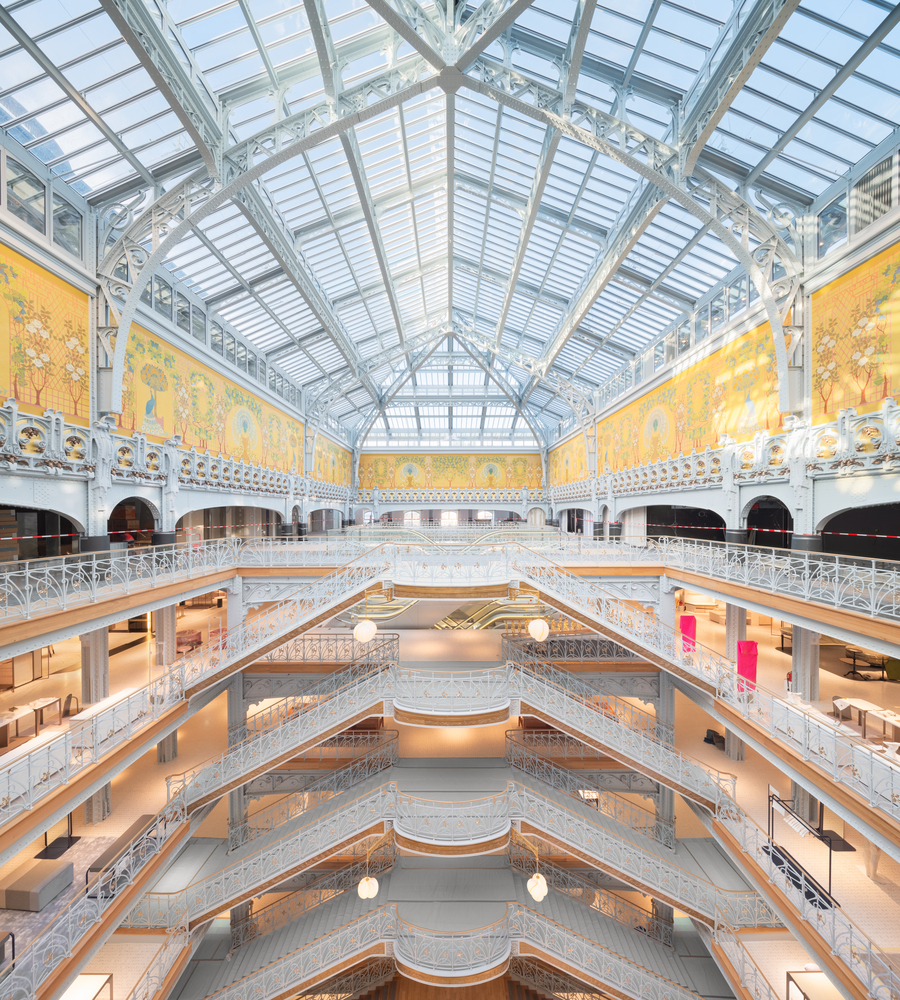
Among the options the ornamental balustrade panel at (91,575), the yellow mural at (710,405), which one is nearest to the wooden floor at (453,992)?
the ornamental balustrade panel at (91,575)

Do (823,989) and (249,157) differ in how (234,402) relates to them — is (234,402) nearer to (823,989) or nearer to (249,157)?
(249,157)

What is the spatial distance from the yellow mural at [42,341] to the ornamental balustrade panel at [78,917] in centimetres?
845

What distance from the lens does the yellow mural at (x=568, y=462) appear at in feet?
105

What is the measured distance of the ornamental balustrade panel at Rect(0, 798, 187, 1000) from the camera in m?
6.84

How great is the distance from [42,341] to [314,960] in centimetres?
1449

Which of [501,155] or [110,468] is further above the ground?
[501,155]

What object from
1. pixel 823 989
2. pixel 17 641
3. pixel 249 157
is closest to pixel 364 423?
pixel 249 157

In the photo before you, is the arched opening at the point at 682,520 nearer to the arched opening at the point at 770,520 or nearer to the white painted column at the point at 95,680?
the arched opening at the point at 770,520

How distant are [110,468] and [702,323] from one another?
17.4m

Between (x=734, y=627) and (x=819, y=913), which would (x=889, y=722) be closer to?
(x=819, y=913)

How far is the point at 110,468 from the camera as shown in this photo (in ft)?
37.8

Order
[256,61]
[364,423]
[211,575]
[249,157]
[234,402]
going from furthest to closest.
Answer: [364,423], [234,402], [211,575], [249,157], [256,61]

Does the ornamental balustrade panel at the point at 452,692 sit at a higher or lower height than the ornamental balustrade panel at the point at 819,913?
higher

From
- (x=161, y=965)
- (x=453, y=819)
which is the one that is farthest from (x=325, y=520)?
(x=161, y=965)
